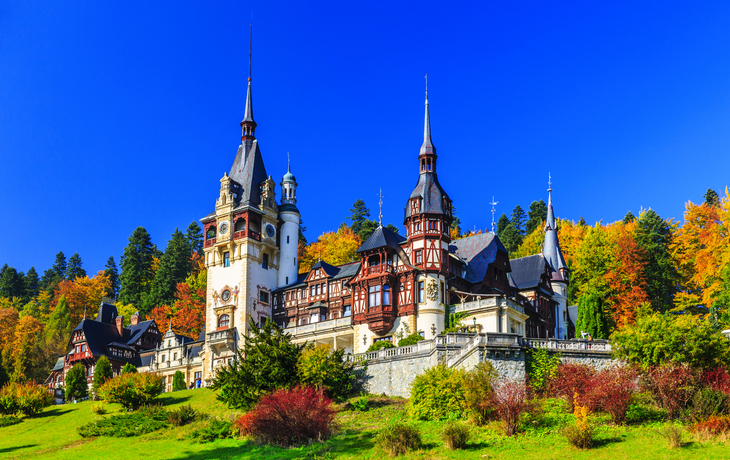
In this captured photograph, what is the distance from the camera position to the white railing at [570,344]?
1460 inches

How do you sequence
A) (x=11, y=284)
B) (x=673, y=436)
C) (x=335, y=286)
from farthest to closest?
(x=11, y=284) < (x=335, y=286) < (x=673, y=436)

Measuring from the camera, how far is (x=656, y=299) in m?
65.1

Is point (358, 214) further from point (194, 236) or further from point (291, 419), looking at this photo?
point (291, 419)

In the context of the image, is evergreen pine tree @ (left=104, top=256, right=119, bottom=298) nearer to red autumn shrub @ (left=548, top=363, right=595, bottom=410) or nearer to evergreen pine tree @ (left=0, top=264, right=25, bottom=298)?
evergreen pine tree @ (left=0, top=264, right=25, bottom=298)

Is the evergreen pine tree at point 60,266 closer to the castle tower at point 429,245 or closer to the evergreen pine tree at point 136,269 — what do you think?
the evergreen pine tree at point 136,269

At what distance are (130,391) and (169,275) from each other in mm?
49366

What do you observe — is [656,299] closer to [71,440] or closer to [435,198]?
[435,198]

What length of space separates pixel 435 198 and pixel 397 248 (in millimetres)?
4536

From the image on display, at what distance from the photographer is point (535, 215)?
306ft

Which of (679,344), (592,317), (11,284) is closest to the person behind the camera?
(679,344)

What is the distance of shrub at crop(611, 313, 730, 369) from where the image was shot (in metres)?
32.1

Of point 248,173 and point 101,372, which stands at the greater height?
point 248,173

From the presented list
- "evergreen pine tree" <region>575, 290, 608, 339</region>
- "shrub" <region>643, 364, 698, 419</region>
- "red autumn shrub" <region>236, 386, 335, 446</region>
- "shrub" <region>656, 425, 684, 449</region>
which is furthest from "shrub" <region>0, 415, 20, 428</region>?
"shrub" <region>656, 425, 684, 449</region>

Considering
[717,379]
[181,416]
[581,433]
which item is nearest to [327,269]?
[181,416]
